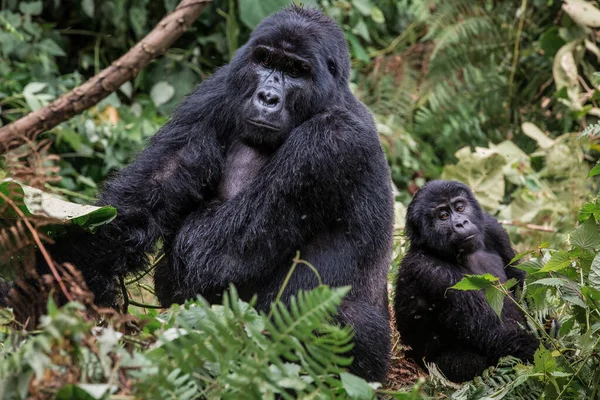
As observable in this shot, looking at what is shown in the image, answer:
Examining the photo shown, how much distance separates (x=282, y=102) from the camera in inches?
121

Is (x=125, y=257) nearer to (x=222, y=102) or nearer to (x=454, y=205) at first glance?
(x=222, y=102)

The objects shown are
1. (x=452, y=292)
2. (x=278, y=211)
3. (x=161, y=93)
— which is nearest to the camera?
(x=278, y=211)

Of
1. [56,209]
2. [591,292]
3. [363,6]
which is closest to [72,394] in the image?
[56,209]

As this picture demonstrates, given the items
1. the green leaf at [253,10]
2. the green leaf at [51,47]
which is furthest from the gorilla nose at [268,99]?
the green leaf at [51,47]

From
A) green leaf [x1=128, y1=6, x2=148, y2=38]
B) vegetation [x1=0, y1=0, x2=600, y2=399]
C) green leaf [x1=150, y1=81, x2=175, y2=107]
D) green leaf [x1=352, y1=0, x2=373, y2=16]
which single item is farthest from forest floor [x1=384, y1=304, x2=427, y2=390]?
green leaf [x1=352, y1=0, x2=373, y2=16]

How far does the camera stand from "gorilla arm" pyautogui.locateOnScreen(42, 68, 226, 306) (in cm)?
296

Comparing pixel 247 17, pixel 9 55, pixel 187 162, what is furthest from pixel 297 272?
pixel 9 55

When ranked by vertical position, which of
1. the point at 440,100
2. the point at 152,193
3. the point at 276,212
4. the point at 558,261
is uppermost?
the point at 152,193

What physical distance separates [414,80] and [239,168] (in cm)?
382

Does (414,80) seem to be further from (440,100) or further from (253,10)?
(253,10)

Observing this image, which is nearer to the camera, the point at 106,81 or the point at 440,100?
the point at 106,81

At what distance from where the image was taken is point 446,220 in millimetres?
3730

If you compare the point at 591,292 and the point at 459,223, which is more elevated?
the point at 591,292

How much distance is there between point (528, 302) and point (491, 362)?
29cm
